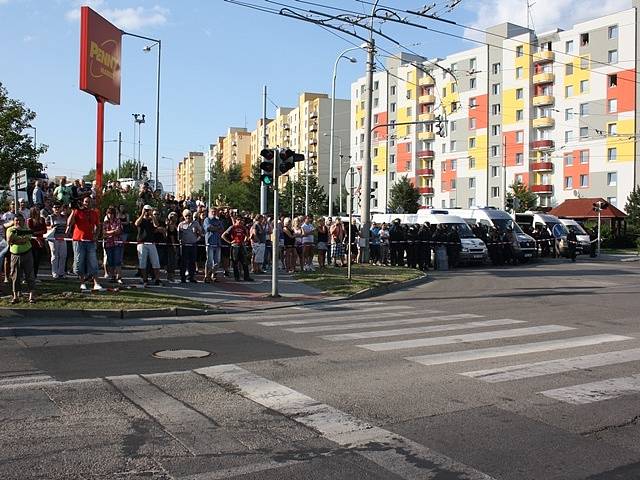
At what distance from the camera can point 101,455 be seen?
16.3 feet

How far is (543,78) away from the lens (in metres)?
67.8

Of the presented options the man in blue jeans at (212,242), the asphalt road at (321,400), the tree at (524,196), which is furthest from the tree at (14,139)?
the tree at (524,196)

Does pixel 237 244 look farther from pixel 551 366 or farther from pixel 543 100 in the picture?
pixel 543 100

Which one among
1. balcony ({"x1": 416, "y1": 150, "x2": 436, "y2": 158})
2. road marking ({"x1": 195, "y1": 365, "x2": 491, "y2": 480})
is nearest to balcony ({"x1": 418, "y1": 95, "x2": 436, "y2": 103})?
balcony ({"x1": 416, "y1": 150, "x2": 436, "y2": 158})

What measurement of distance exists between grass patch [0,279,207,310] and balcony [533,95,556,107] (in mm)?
60561

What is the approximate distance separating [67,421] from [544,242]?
3289 cm

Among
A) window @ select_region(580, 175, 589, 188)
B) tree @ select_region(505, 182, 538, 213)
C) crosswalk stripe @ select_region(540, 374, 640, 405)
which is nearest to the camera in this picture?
crosswalk stripe @ select_region(540, 374, 640, 405)

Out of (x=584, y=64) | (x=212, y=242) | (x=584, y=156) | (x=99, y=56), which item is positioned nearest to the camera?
(x=212, y=242)

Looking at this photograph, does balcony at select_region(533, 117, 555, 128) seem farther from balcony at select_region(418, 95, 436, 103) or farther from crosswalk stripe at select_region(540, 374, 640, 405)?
crosswalk stripe at select_region(540, 374, 640, 405)

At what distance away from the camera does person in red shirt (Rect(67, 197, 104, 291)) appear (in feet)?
47.4

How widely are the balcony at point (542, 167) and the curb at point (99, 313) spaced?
202 ft

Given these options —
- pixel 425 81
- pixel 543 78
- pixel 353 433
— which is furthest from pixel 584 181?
pixel 353 433

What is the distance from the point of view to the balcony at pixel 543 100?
67375mm

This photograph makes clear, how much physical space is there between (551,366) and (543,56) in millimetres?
65246
